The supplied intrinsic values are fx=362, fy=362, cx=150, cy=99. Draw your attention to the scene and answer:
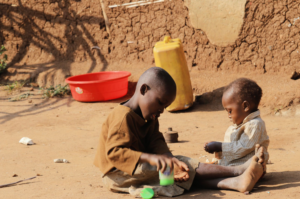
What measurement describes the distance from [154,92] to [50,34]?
5.97 meters

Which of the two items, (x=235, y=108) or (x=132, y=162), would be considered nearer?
(x=132, y=162)

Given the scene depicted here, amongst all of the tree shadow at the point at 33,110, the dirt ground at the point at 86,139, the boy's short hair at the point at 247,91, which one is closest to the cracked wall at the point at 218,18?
the dirt ground at the point at 86,139

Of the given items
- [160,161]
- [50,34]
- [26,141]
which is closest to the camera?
[160,161]

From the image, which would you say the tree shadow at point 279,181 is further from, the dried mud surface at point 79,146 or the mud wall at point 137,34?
the mud wall at point 137,34

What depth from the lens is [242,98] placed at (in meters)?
2.86

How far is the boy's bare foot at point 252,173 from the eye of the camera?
8.14 ft

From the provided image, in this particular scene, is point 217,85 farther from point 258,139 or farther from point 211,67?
point 258,139

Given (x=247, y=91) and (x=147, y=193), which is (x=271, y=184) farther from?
(x=147, y=193)

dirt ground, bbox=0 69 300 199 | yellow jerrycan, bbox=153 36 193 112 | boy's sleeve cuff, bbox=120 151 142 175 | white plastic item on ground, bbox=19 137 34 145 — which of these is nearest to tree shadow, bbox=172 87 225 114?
dirt ground, bbox=0 69 300 199

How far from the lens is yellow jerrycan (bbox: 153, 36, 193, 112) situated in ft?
18.8

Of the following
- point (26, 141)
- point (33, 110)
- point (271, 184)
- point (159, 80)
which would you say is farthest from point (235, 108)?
point (33, 110)

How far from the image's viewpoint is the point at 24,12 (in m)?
8.00

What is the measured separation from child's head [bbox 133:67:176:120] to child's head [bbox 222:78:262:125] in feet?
1.99

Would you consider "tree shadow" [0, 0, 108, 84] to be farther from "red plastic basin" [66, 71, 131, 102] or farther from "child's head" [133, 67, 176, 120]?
"child's head" [133, 67, 176, 120]
